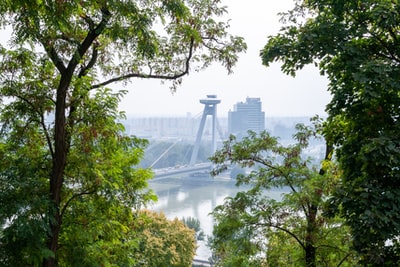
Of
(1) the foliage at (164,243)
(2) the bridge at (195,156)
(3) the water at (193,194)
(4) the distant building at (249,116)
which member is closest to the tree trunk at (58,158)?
(1) the foliage at (164,243)

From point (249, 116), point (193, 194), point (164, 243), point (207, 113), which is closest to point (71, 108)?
point (164, 243)

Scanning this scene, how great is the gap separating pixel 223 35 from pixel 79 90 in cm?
116

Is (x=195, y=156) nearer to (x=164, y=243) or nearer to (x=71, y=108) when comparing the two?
(x=164, y=243)

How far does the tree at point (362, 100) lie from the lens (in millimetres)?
1966

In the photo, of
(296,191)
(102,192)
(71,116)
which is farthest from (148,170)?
(296,191)

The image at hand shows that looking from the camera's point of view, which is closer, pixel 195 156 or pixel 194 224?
pixel 194 224

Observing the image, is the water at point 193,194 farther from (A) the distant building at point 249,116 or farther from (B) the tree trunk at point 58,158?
(B) the tree trunk at point 58,158

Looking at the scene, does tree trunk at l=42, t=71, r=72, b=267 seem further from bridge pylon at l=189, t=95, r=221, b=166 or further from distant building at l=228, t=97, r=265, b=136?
bridge pylon at l=189, t=95, r=221, b=166

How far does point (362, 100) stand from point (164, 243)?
542 centimetres

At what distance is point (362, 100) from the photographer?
7.02ft

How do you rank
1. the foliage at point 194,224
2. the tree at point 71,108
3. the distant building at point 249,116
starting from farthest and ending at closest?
the foliage at point 194,224
the distant building at point 249,116
the tree at point 71,108

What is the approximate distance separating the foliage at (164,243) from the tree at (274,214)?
9.97 ft

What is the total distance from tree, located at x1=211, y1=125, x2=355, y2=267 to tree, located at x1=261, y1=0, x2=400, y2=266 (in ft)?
2.23

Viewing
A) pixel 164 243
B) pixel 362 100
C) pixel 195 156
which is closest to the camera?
pixel 362 100
